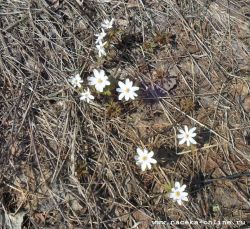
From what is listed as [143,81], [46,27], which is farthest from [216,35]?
[46,27]

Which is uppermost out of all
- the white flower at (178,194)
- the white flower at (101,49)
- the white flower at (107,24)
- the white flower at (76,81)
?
the white flower at (107,24)

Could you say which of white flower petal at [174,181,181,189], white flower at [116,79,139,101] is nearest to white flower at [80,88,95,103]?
white flower at [116,79,139,101]

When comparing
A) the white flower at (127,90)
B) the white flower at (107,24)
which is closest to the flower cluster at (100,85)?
the white flower at (127,90)

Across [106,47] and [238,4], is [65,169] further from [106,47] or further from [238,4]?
[238,4]

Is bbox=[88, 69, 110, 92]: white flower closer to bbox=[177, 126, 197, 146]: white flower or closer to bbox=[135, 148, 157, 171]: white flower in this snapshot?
bbox=[135, 148, 157, 171]: white flower

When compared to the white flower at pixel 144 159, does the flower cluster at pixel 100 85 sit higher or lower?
higher

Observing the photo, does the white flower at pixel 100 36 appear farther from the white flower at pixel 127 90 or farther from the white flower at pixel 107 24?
the white flower at pixel 127 90

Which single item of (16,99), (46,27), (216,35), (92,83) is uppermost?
(216,35)
